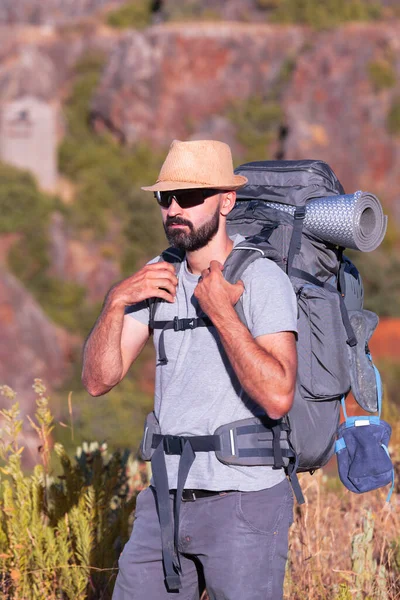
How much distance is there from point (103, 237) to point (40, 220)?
7.58 ft

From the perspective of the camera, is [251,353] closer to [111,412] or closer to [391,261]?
[111,412]

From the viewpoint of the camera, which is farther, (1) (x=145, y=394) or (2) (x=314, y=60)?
(2) (x=314, y=60)

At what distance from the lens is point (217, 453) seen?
314 centimetres

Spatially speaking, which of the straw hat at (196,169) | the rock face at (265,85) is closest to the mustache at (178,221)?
the straw hat at (196,169)

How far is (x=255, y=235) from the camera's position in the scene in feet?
11.6

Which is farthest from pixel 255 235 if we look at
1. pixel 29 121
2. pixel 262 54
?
pixel 262 54

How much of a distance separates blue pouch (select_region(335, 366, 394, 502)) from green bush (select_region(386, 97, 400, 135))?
3378cm

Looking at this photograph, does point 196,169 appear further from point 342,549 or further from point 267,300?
point 342,549

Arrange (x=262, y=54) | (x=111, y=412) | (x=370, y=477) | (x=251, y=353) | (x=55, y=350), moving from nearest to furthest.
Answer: (x=251, y=353)
(x=370, y=477)
(x=111, y=412)
(x=55, y=350)
(x=262, y=54)

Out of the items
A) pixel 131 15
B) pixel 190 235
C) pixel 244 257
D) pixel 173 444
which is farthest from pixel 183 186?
pixel 131 15

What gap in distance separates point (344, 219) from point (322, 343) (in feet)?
1.58

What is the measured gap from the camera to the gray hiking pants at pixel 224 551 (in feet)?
10.2

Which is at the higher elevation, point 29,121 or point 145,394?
point 29,121

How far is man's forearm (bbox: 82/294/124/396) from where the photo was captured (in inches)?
134
